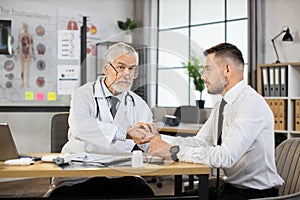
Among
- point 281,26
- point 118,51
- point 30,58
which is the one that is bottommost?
point 118,51

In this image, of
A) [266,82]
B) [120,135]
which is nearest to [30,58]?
[266,82]

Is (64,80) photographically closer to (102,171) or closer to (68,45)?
(68,45)

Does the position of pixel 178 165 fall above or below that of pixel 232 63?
below

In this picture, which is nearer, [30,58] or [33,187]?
[33,187]

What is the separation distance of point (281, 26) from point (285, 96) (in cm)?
84

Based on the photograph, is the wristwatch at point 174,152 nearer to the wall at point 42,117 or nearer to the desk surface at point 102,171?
the desk surface at point 102,171

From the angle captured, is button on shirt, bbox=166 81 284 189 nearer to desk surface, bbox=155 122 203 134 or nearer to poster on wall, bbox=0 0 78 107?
desk surface, bbox=155 122 203 134

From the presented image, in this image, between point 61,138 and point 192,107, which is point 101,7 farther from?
point 192,107

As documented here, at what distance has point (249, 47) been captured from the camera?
504 cm

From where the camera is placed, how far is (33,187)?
4934 millimetres

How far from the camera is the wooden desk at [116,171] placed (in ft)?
5.64

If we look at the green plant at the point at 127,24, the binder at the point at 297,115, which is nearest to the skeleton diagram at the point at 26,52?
the green plant at the point at 127,24

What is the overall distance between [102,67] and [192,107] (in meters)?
0.40

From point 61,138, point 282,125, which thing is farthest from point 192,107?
point 282,125
